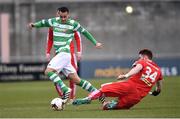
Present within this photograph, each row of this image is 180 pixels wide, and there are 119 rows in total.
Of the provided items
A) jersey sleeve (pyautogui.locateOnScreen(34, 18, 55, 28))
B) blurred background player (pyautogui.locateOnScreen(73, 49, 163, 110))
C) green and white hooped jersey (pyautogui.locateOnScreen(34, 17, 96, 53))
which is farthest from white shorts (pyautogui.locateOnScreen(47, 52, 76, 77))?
blurred background player (pyautogui.locateOnScreen(73, 49, 163, 110))

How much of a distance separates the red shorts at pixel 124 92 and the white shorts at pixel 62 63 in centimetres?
146

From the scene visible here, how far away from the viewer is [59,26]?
17.6 metres

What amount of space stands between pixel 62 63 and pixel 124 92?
1.90m

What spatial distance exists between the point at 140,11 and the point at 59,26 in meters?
30.8

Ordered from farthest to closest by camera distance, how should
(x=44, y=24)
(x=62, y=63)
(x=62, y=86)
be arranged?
1. (x=44, y=24)
2. (x=62, y=63)
3. (x=62, y=86)

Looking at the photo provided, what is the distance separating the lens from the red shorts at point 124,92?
16.2 meters

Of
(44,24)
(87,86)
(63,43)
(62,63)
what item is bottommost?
(87,86)

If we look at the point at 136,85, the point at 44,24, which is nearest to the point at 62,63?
the point at 44,24

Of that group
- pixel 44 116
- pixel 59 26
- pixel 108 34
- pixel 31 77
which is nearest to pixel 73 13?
pixel 108 34

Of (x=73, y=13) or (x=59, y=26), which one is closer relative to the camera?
(x=59, y=26)

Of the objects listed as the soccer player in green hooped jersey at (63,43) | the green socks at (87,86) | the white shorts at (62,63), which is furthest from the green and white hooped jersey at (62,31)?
the green socks at (87,86)

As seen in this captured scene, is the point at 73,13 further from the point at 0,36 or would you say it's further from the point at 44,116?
the point at 44,116

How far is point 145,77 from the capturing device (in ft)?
53.2

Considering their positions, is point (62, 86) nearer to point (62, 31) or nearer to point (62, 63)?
point (62, 63)
